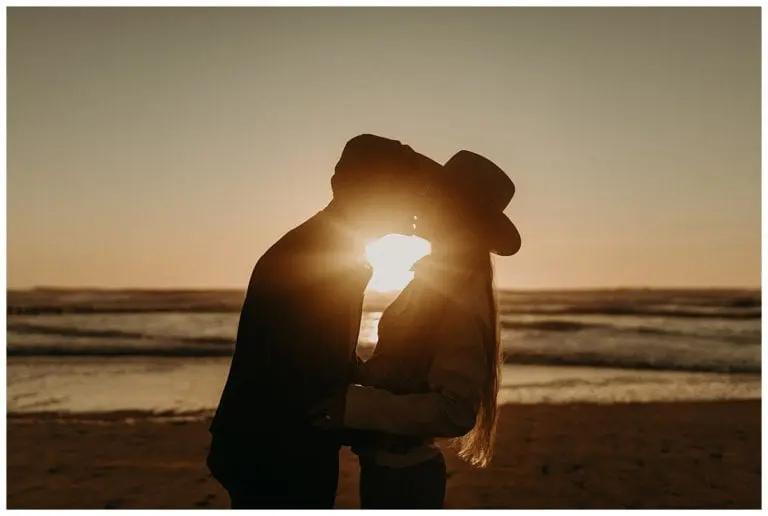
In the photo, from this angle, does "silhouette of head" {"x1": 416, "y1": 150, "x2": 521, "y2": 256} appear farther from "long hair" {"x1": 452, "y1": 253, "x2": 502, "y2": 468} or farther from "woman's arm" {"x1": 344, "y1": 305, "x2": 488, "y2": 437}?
"woman's arm" {"x1": 344, "y1": 305, "x2": 488, "y2": 437}

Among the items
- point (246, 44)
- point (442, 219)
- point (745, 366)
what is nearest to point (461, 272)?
point (442, 219)

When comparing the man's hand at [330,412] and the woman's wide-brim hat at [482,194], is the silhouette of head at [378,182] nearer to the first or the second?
the woman's wide-brim hat at [482,194]

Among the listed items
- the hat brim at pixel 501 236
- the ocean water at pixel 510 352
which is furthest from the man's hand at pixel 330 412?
the ocean water at pixel 510 352

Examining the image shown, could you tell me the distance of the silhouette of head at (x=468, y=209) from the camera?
2.22 metres

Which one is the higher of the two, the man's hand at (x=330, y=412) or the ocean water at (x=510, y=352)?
the man's hand at (x=330, y=412)

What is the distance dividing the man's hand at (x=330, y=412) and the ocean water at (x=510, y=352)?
1.33 meters

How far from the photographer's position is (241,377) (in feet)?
7.10

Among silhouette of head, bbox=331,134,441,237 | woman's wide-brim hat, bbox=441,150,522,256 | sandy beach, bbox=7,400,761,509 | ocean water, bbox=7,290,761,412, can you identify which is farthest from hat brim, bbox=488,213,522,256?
sandy beach, bbox=7,400,761,509

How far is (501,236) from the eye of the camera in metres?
2.26

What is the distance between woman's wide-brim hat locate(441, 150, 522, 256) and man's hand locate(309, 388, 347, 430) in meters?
0.61

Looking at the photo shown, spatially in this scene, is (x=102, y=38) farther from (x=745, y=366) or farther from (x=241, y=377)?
(x=745, y=366)

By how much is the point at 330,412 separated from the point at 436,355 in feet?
1.12

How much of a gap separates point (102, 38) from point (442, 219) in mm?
2995

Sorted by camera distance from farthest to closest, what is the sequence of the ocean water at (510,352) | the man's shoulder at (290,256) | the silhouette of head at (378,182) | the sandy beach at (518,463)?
the ocean water at (510,352)
the sandy beach at (518,463)
the silhouette of head at (378,182)
the man's shoulder at (290,256)
